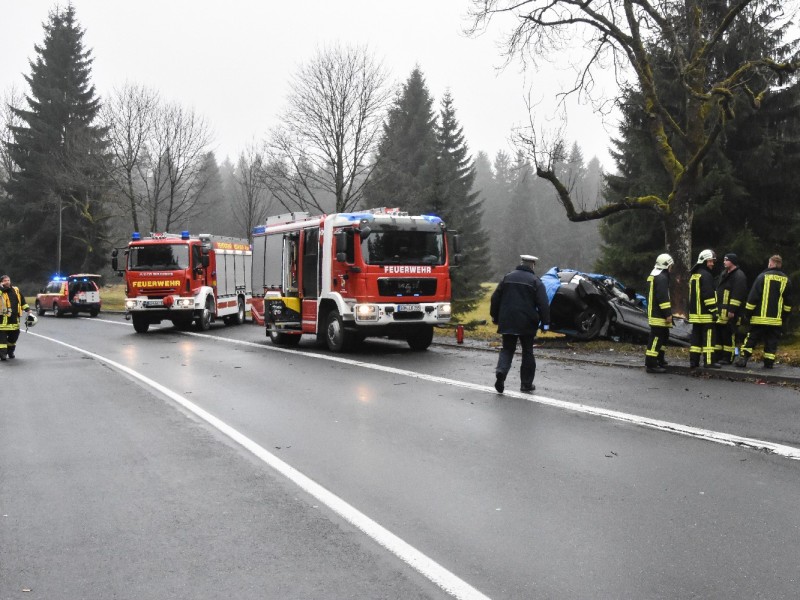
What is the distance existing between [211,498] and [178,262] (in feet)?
63.4

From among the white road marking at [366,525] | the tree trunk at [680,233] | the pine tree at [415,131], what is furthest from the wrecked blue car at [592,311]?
the pine tree at [415,131]

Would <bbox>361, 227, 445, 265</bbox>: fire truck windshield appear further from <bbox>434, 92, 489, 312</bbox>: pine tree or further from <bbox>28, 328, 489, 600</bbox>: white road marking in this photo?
<bbox>434, 92, 489, 312</bbox>: pine tree

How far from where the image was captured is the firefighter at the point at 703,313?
38.7 ft

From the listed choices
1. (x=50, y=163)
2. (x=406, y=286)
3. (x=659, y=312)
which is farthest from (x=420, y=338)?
(x=50, y=163)

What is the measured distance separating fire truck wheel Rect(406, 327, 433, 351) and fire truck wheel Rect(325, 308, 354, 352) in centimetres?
132

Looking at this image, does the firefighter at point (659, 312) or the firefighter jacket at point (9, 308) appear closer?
the firefighter at point (659, 312)

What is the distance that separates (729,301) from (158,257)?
17.5 metres

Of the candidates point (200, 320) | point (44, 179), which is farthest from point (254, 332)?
point (44, 179)

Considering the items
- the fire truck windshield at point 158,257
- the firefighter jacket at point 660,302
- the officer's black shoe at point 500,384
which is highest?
the fire truck windshield at point 158,257

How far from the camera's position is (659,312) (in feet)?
38.8

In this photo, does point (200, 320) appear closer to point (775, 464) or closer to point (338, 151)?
point (338, 151)

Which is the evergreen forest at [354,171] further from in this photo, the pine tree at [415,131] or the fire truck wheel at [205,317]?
the fire truck wheel at [205,317]

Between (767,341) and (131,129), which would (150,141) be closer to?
(131,129)

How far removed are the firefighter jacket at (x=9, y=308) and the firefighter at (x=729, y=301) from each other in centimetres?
1382
